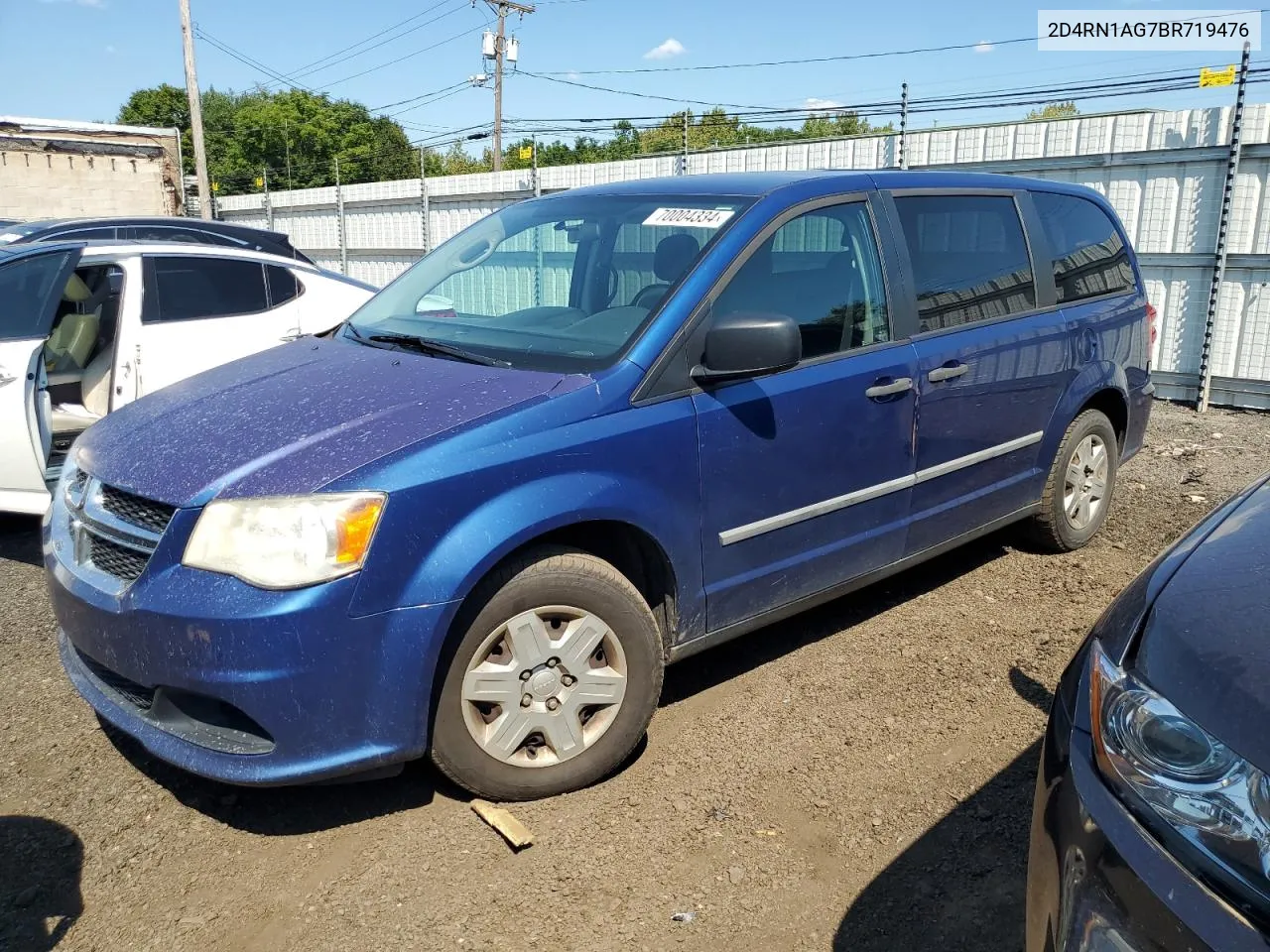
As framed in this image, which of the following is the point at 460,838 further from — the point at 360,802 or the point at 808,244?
the point at 808,244

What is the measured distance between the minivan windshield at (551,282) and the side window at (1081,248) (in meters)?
2.01

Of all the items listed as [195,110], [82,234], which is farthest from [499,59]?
[82,234]

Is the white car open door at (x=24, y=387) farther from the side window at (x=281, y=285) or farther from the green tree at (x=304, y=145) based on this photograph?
the green tree at (x=304, y=145)

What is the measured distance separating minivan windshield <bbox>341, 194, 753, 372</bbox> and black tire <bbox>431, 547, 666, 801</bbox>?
0.66 metres

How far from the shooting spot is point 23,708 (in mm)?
3707

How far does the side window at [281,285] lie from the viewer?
6.68 m

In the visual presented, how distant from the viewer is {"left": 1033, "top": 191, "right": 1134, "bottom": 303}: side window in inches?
186

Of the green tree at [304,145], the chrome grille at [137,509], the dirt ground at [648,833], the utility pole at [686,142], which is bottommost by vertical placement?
the dirt ground at [648,833]

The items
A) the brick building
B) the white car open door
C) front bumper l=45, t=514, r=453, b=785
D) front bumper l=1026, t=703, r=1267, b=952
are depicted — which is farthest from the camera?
the brick building

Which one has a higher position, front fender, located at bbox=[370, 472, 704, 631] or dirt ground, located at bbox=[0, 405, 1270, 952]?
front fender, located at bbox=[370, 472, 704, 631]

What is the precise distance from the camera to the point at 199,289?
20.5ft

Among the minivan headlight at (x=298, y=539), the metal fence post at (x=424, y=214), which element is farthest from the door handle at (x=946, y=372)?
the metal fence post at (x=424, y=214)

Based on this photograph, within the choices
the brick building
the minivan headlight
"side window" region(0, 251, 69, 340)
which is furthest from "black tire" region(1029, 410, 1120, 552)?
the brick building

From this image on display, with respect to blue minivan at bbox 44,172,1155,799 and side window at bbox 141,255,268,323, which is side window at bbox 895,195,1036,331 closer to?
blue minivan at bbox 44,172,1155,799
